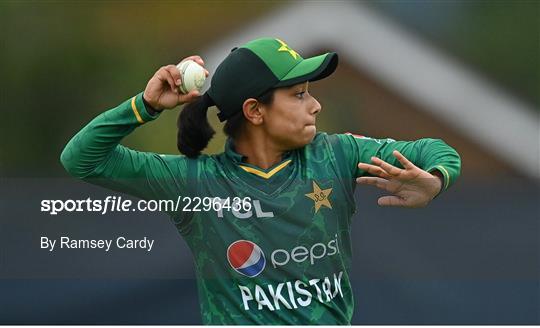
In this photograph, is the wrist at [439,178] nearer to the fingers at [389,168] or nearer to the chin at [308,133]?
the fingers at [389,168]

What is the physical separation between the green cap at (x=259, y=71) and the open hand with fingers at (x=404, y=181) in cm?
32

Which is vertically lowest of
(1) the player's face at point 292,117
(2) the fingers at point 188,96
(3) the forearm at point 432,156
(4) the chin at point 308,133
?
(3) the forearm at point 432,156

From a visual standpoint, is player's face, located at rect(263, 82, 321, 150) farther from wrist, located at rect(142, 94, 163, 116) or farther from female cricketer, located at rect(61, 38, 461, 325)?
wrist, located at rect(142, 94, 163, 116)

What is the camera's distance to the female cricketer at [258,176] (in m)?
2.45

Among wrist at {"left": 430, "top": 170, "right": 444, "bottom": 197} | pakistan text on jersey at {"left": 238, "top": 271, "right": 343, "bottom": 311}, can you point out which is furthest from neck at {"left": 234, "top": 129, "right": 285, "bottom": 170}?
wrist at {"left": 430, "top": 170, "right": 444, "bottom": 197}

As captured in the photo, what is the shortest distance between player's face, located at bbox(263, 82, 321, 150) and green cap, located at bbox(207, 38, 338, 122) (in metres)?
0.04

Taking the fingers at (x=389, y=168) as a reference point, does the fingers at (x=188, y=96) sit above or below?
above

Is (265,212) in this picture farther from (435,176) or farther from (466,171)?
(466,171)

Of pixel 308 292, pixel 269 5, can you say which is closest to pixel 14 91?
pixel 269 5

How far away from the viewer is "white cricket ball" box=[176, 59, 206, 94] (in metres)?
2.48

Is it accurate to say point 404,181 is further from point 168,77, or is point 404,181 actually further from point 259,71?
point 168,77

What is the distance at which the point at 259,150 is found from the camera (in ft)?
8.30
